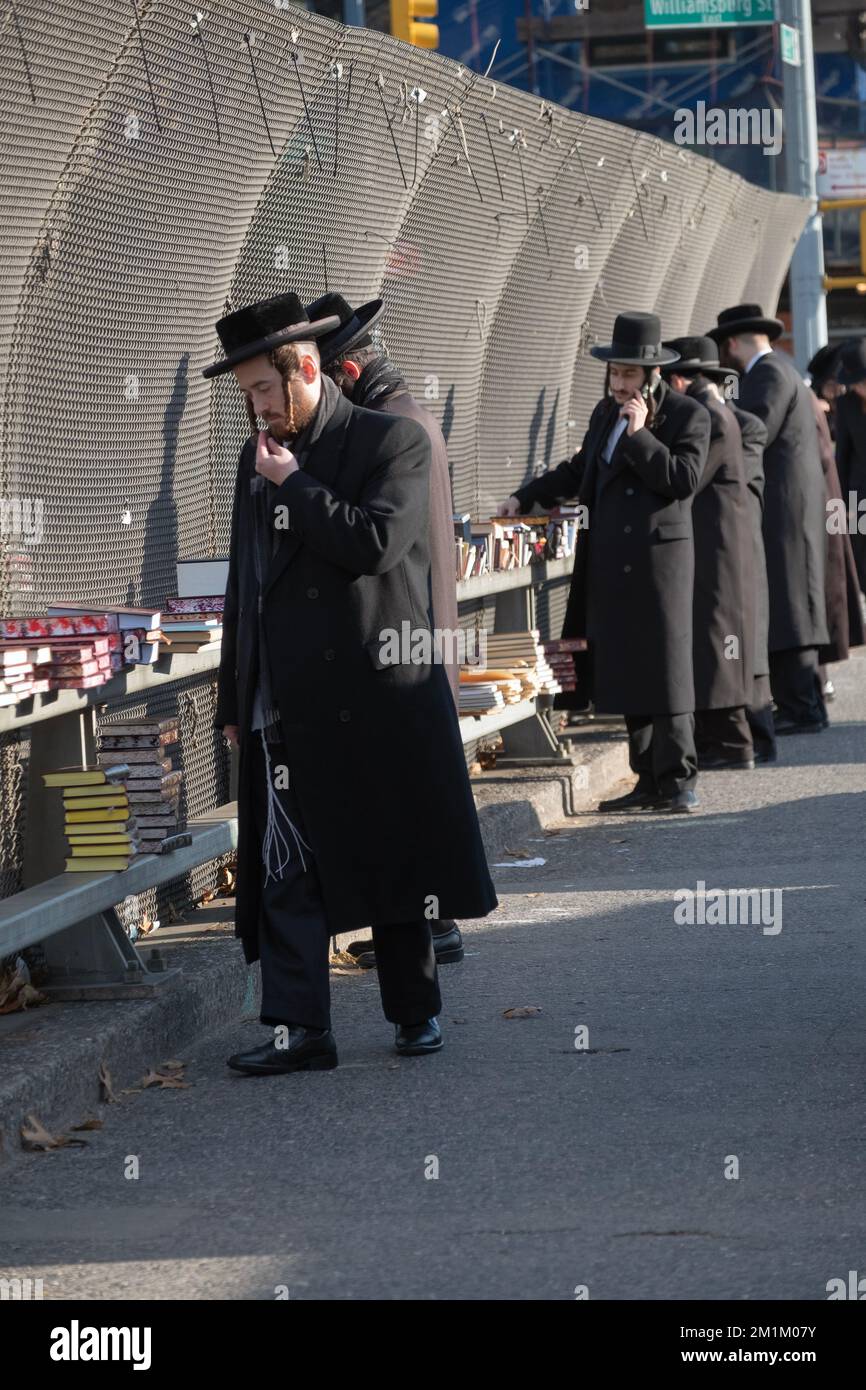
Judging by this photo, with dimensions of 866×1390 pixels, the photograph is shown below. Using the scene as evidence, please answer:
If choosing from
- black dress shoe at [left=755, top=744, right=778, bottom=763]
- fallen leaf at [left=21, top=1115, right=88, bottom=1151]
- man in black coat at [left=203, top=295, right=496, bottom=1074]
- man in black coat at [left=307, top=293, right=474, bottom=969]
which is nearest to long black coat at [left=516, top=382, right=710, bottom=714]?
black dress shoe at [left=755, top=744, right=778, bottom=763]

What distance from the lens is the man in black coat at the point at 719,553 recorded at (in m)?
10.9

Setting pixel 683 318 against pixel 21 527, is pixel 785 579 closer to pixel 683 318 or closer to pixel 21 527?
pixel 683 318

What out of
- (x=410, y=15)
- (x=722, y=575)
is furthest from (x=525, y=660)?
(x=410, y=15)

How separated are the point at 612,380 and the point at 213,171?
9.83 feet

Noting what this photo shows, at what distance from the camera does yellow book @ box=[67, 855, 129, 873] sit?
6.25m

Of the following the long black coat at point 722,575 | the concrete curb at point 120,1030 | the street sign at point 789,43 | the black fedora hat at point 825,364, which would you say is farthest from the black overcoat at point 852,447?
the concrete curb at point 120,1030

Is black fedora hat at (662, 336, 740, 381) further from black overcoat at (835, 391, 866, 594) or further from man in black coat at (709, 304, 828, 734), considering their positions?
black overcoat at (835, 391, 866, 594)

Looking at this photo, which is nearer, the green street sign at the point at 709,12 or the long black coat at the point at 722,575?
the long black coat at the point at 722,575

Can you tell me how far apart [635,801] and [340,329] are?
13.5 ft

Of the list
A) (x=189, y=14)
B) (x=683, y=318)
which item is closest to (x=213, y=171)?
(x=189, y=14)

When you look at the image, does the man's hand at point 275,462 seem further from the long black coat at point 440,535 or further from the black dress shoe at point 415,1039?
the black dress shoe at point 415,1039

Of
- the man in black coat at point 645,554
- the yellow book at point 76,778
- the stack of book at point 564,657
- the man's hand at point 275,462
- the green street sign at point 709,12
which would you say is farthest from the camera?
the green street sign at point 709,12

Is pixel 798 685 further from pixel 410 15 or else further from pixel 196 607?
pixel 196 607

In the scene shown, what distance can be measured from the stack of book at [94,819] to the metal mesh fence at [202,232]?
0.37m
